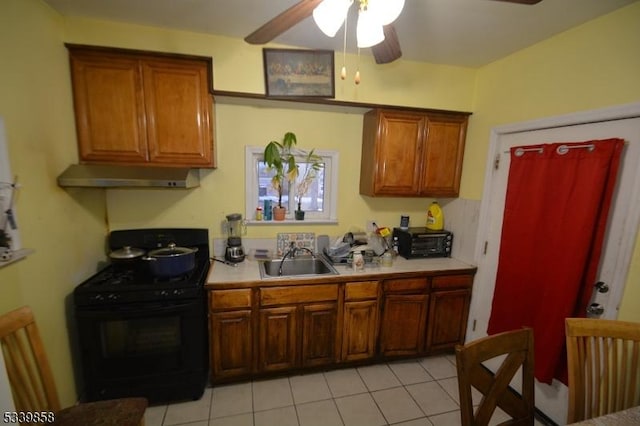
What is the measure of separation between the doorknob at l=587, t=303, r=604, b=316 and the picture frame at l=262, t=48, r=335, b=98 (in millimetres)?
2133

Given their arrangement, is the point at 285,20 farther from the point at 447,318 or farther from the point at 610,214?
the point at 447,318

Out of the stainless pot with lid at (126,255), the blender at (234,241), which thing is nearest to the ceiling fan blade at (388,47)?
the blender at (234,241)

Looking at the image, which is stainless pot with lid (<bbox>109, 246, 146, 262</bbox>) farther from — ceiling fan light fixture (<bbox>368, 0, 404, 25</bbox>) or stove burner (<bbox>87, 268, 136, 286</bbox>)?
ceiling fan light fixture (<bbox>368, 0, 404, 25</bbox>)

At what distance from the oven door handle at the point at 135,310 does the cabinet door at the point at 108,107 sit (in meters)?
0.97

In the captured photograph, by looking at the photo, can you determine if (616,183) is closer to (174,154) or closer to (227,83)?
(227,83)

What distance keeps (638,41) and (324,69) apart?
174cm

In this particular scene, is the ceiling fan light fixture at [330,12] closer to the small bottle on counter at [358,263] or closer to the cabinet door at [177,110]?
the cabinet door at [177,110]

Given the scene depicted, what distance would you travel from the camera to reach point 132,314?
1.67m

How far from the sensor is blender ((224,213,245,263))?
2193mm

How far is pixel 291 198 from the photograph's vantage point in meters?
2.49

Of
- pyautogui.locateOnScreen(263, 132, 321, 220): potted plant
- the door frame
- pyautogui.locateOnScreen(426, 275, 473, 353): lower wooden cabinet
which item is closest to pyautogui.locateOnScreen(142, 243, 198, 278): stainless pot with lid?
pyautogui.locateOnScreen(263, 132, 321, 220): potted plant

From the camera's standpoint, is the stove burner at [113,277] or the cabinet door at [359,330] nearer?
the stove burner at [113,277]

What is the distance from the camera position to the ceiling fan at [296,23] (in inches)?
40.4

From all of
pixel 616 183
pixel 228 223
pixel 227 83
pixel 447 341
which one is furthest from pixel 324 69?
pixel 447 341
